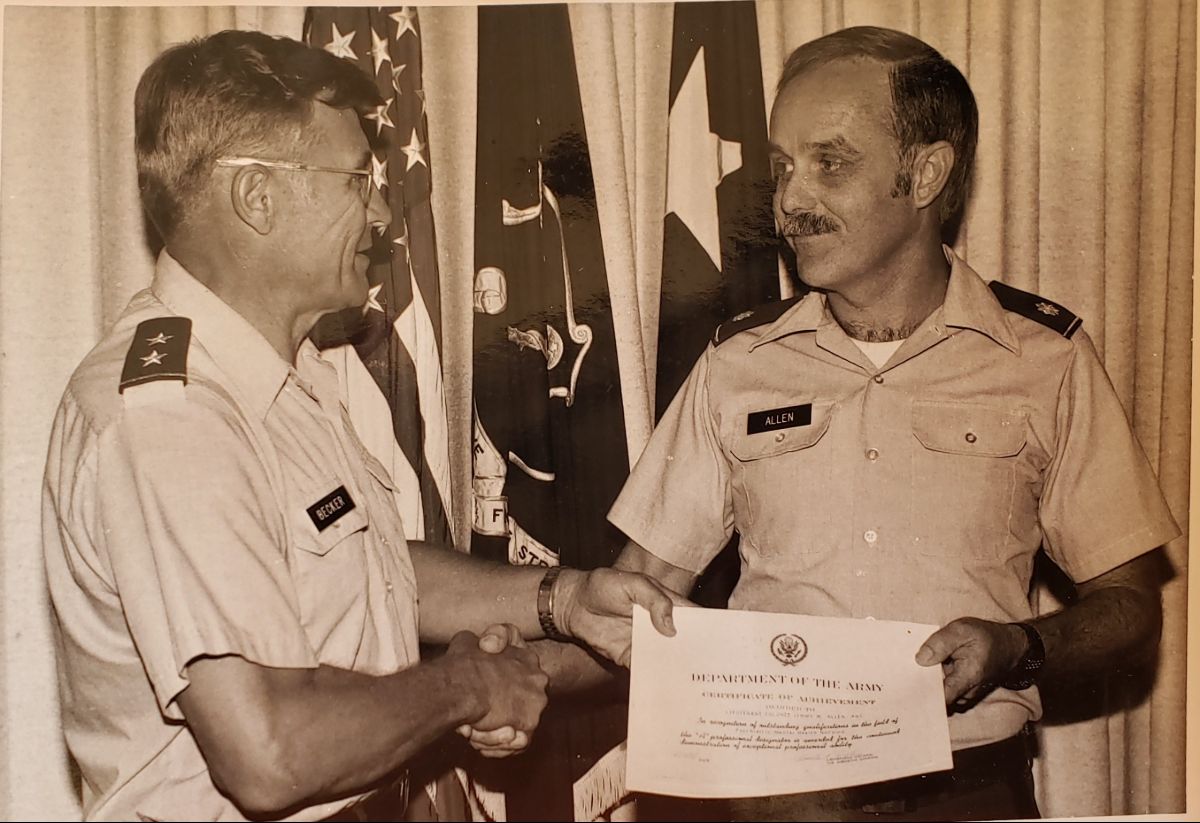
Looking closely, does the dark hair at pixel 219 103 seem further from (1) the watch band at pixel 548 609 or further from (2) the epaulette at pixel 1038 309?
(2) the epaulette at pixel 1038 309

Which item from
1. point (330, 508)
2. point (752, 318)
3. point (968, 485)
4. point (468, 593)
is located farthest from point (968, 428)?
Result: point (330, 508)

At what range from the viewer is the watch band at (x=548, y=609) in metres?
2.15

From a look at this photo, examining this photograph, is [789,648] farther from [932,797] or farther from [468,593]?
[468,593]

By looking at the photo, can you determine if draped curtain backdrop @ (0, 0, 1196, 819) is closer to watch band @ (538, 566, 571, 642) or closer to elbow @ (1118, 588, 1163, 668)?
elbow @ (1118, 588, 1163, 668)

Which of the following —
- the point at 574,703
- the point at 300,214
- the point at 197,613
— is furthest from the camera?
the point at 574,703

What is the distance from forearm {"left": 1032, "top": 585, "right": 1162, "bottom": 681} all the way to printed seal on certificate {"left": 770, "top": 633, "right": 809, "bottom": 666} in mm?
404

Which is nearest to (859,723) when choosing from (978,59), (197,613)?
(197,613)

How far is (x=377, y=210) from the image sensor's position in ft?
6.93

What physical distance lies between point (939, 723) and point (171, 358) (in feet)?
4.52

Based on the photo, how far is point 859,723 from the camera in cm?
202

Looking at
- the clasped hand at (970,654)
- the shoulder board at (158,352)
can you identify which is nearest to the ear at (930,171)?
the clasped hand at (970,654)

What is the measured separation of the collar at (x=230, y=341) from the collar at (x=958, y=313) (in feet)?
2.79

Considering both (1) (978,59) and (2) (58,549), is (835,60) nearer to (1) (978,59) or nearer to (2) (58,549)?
(1) (978,59)

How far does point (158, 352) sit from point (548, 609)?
789mm
